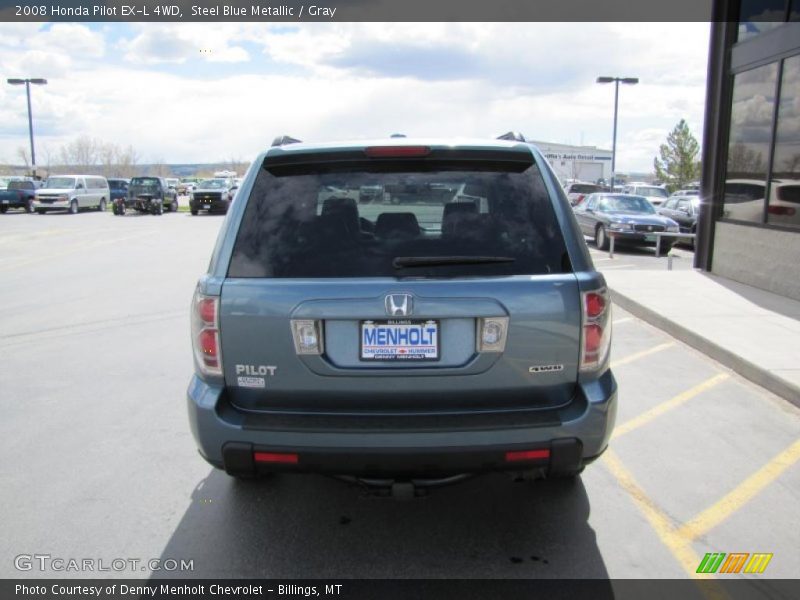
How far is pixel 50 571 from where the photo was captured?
3.09m

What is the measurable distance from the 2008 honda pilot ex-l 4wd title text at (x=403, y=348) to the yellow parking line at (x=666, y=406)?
78.5 inches

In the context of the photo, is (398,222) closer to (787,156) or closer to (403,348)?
(403,348)

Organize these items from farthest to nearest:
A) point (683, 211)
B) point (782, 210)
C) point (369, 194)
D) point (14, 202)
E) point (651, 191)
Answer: point (14, 202), point (651, 191), point (683, 211), point (782, 210), point (369, 194)

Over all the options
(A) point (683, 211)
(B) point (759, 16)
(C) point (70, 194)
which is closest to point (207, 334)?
(B) point (759, 16)

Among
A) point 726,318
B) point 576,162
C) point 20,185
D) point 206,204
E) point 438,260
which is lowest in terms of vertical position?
point 726,318

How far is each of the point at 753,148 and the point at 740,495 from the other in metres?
8.76

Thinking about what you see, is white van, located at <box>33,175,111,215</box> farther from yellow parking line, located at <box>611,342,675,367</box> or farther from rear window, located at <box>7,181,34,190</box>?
yellow parking line, located at <box>611,342,675,367</box>

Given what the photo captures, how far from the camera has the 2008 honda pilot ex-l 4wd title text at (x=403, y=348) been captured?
2.81m

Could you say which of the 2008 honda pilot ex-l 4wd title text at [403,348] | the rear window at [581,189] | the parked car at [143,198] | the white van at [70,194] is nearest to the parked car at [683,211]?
the rear window at [581,189]

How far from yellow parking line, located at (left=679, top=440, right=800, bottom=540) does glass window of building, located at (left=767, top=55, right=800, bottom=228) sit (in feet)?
20.9

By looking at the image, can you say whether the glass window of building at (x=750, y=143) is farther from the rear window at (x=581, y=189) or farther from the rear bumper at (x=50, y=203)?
the rear bumper at (x=50, y=203)

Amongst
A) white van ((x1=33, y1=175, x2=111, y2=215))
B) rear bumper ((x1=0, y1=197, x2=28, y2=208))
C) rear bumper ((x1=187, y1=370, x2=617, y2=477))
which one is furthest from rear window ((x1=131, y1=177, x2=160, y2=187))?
rear bumper ((x1=187, y1=370, x2=617, y2=477))

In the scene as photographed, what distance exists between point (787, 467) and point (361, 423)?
3001mm

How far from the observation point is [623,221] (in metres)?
17.2
